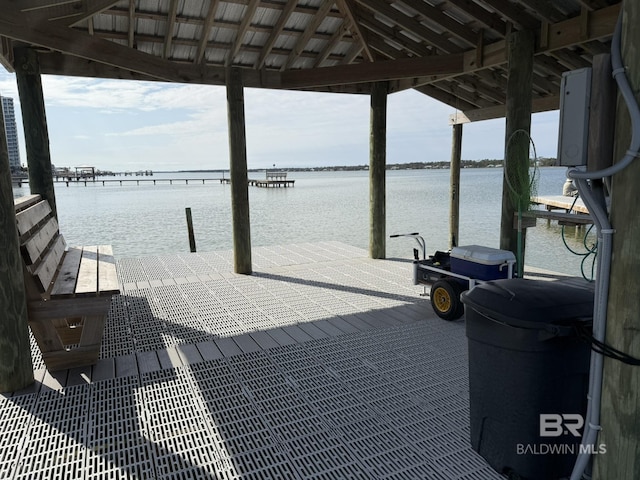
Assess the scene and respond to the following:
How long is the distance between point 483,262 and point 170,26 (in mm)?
4888

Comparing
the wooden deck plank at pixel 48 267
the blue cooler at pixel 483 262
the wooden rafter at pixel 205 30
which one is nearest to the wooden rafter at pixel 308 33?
the wooden rafter at pixel 205 30

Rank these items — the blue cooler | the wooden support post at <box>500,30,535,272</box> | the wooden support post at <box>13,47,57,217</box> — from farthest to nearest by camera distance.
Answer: the wooden support post at <box>13,47,57,217</box>
the wooden support post at <box>500,30,535,272</box>
the blue cooler

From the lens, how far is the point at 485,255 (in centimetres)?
438

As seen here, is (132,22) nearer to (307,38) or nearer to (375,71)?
(307,38)

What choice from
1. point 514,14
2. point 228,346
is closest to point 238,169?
point 228,346

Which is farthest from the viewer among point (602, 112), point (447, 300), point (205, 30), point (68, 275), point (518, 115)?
point (205, 30)

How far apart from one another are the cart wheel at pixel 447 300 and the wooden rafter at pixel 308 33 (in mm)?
4061

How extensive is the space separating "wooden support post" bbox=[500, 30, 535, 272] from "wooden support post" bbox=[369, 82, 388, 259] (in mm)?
2510

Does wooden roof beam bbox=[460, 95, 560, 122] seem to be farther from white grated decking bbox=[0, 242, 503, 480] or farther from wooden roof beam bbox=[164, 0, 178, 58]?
wooden roof beam bbox=[164, 0, 178, 58]

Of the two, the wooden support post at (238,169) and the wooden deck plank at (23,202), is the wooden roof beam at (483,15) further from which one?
the wooden deck plank at (23,202)

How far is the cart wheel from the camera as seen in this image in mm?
4570

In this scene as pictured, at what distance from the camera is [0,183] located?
306cm

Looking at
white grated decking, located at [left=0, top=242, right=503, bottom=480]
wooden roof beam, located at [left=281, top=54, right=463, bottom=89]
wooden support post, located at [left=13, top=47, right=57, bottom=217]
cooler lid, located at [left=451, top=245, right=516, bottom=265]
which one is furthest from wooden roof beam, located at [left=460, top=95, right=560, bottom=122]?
wooden support post, located at [left=13, top=47, right=57, bottom=217]

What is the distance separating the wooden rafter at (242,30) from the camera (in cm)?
572
